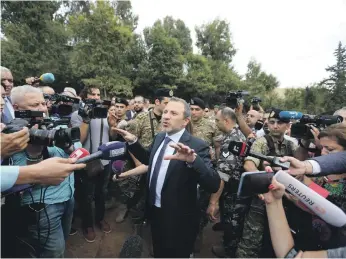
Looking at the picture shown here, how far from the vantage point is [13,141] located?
1.56 meters

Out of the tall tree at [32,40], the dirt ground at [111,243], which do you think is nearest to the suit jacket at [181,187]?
the dirt ground at [111,243]

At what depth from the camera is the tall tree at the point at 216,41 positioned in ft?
109

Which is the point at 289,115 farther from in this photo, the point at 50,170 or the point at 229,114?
the point at 50,170

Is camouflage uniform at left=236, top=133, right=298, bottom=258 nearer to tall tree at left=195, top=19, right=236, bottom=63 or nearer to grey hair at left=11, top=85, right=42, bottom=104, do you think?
grey hair at left=11, top=85, right=42, bottom=104

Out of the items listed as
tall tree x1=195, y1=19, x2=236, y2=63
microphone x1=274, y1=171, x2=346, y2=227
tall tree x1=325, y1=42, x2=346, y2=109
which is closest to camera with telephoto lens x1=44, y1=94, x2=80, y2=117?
microphone x1=274, y1=171, x2=346, y2=227

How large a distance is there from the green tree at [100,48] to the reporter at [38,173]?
21399mm

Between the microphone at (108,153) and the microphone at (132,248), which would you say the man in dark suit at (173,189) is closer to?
the microphone at (132,248)

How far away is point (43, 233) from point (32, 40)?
23.7m

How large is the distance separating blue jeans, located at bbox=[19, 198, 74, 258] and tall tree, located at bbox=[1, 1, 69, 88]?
21.9m

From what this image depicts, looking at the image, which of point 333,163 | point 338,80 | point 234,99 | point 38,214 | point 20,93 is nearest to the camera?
point 333,163

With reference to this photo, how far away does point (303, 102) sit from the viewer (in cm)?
2897

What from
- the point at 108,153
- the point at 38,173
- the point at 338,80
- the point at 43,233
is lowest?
the point at 43,233

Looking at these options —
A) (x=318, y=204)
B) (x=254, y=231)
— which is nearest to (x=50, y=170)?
(x=318, y=204)

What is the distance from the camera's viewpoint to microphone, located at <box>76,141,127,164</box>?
5.36 ft
